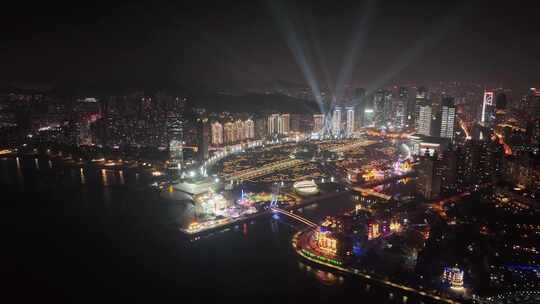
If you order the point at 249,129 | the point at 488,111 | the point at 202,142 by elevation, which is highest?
the point at 488,111

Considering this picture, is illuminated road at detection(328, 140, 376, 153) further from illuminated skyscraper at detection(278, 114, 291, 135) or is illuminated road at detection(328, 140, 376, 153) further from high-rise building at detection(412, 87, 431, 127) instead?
illuminated skyscraper at detection(278, 114, 291, 135)

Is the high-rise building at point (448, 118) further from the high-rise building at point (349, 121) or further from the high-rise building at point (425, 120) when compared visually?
the high-rise building at point (349, 121)

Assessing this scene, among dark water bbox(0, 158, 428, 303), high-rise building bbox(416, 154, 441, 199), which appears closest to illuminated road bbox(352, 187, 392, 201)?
dark water bbox(0, 158, 428, 303)

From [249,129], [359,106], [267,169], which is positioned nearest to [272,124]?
[249,129]

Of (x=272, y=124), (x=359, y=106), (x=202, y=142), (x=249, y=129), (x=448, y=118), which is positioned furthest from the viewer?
(x=359, y=106)

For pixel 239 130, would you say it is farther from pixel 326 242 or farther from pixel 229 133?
pixel 326 242

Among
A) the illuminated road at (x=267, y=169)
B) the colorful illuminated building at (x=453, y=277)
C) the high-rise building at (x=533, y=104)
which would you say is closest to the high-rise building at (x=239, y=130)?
the illuminated road at (x=267, y=169)

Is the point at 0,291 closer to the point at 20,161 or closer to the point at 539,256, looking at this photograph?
the point at 539,256
